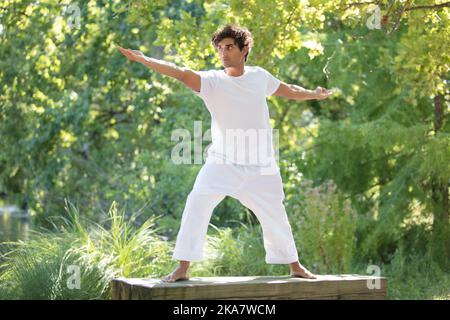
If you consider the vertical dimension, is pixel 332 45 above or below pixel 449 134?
above

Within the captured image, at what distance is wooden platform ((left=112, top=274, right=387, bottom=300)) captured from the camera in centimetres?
448

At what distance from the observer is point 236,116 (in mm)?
4727

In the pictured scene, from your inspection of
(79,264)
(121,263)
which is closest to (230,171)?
(79,264)

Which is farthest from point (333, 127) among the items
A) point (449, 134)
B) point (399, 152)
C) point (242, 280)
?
point (242, 280)

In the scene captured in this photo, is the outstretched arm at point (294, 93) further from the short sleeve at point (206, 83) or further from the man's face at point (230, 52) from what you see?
the short sleeve at point (206, 83)

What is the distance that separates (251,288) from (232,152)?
0.79 metres

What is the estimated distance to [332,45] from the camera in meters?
9.49

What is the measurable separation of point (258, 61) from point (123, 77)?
582 cm

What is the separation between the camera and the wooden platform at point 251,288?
4.48m

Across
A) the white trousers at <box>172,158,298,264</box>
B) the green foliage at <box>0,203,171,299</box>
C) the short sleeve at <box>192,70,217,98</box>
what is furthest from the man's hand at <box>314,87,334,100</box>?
the green foliage at <box>0,203,171,299</box>

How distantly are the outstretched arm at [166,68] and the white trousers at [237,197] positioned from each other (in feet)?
1.59

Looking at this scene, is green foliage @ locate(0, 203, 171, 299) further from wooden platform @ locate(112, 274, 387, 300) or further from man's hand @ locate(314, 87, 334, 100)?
man's hand @ locate(314, 87, 334, 100)

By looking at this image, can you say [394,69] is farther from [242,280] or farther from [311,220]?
[242,280]

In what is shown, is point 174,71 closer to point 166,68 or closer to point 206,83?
point 166,68
